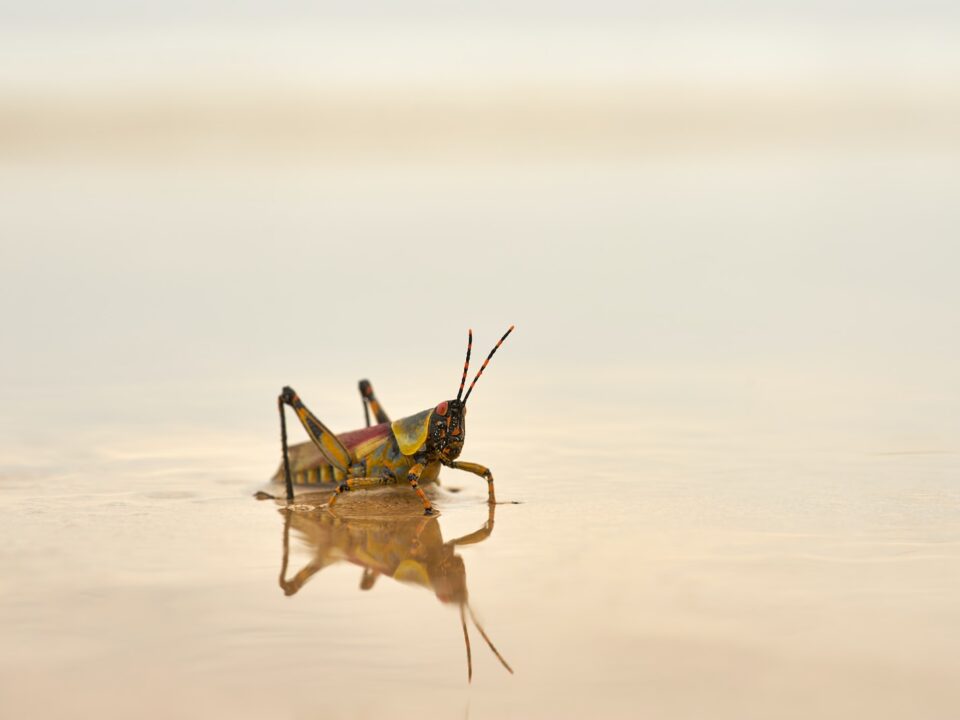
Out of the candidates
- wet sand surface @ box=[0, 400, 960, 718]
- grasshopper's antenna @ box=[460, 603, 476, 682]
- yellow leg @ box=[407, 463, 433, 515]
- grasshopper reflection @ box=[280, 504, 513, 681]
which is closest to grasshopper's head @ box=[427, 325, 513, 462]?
yellow leg @ box=[407, 463, 433, 515]

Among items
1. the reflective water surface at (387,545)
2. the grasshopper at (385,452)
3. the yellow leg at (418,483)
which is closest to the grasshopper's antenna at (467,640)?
the reflective water surface at (387,545)

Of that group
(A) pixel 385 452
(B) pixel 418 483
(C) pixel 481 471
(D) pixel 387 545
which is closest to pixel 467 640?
(D) pixel 387 545

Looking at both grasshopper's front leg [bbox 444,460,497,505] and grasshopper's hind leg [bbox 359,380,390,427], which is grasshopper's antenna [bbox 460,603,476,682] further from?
grasshopper's hind leg [bbox 359,380,390,427]

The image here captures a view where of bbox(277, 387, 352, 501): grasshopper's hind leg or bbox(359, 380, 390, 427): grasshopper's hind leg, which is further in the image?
bbox(359, 380, 390, 427): grasshopper's hind leg

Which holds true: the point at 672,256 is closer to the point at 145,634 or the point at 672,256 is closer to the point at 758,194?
the point at 758,194

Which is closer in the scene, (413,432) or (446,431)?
(446,431)

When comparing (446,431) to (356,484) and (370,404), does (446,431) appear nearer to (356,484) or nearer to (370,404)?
(356,484)

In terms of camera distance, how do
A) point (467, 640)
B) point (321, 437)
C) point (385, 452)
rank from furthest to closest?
point (321, 437), point (385, 452), point (467, 640)

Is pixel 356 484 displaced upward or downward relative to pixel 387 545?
upward
